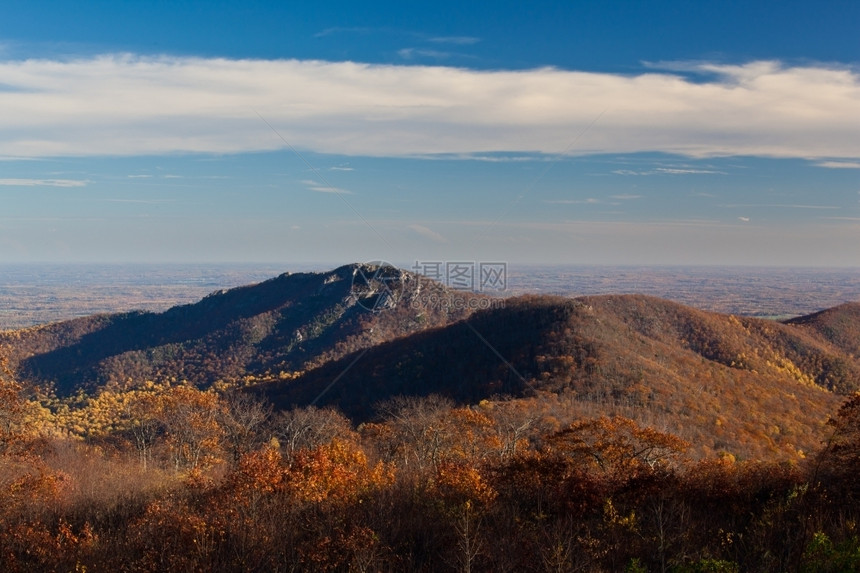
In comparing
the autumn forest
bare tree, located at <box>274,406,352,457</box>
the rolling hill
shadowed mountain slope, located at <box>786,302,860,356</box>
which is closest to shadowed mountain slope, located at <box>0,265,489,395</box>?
the rolling hill

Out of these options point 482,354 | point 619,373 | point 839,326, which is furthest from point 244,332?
point 839,326

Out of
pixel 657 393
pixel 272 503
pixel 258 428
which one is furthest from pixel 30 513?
pixel 657 393

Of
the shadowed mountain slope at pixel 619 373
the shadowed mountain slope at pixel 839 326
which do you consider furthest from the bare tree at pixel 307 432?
the shadowed mountain slope at pixel 839 326

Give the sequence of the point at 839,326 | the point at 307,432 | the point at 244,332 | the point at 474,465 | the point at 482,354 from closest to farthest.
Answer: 1. the point at 474,465
2. the point at 307,432
3. the point at 482,354
4. the point at 839,326
5. the point at 244,332

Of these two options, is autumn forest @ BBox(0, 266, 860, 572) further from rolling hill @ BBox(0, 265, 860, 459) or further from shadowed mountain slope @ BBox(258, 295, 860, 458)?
rolling hill @ BBox(0, 265, 860, 459)

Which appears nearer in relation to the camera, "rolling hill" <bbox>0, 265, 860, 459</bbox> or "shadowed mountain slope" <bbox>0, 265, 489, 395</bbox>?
"rolling hill" <bbox>0, 265, 860, 459</bbox>

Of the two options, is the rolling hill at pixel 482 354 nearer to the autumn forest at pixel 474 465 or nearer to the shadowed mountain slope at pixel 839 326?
the shadowed mountain slope at pixel 839 326

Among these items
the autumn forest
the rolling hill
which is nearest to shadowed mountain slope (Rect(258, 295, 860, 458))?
the rolling hill

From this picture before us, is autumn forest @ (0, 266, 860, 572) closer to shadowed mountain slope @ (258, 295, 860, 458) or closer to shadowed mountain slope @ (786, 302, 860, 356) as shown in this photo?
shadowed mountain slope @ (258, 295, 860, 458)

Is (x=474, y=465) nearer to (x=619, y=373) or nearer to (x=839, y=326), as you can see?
(x=619, y=373)

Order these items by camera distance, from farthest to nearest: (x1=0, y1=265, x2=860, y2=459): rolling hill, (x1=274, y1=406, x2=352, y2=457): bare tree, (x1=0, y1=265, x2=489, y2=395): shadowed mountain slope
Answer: (x1=0, y1=265, x2=489, y2=395): shadowed mountain slope
(x1=0, y1=265, x2=860, y2=459): rolling hill
(x1=274, y1=406, x2=352, y2=457): bare tree

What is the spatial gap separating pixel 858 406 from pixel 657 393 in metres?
41.6

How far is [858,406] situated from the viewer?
2859 centimetres

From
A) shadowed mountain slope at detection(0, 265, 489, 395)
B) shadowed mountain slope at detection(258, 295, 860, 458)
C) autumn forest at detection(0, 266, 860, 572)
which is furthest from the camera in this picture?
shadowed mountain slope at detection(0, 265, 489, 395)
